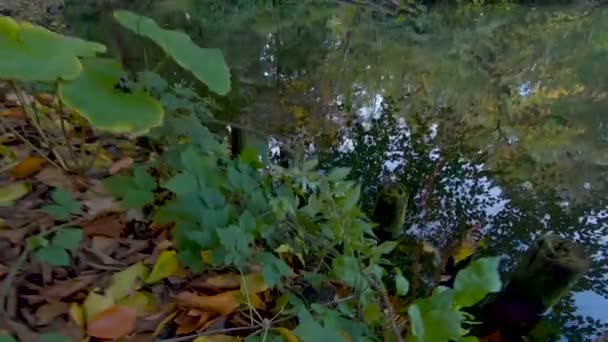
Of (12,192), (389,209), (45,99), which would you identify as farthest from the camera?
(389,209)

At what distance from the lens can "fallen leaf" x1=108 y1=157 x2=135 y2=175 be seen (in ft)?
3.67

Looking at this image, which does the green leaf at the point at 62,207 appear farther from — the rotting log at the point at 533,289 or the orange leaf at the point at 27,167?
the rotting log at the point at 533,289

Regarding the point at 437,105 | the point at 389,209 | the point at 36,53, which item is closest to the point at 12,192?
the point at 36,53

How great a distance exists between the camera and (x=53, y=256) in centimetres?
75

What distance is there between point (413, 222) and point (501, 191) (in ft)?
2.50

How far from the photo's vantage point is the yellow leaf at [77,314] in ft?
2.49

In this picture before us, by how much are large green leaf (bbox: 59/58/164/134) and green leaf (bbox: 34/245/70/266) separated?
0.61ft

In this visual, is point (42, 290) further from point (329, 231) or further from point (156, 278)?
point (329, 231)

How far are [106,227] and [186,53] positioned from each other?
1.12 feet

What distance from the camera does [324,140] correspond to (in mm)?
3445

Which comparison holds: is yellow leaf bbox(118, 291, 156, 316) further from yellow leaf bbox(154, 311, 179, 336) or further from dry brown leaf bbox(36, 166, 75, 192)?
dry brown leaf bbox(36, 166, 75, 192)

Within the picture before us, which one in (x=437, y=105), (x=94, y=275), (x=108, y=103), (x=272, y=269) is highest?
(x=108, y=103)

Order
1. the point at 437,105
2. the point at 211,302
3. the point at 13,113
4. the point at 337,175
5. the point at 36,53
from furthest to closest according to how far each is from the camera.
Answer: the point at 437,105, the point at 13,113, the point at 337,175, the point at 211,302, the point at 36,53

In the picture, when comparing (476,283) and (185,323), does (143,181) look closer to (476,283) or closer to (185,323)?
(185,323)
